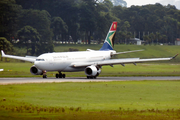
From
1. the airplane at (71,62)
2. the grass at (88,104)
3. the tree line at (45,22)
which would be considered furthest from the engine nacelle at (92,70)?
the tree line at (45,22)

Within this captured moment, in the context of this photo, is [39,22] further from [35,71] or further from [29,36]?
[35,71]

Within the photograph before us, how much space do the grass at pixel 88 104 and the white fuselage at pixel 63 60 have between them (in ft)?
55.6

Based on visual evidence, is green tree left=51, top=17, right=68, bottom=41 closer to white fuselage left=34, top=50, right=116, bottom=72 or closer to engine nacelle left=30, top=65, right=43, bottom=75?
white fuselage left=34, top=50, right=116, bottom=72

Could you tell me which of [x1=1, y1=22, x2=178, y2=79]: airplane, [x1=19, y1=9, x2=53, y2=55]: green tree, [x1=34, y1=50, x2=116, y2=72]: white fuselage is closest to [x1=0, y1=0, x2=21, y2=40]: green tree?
[x1=19, y1=9, x2=53, y2=55]: green tree

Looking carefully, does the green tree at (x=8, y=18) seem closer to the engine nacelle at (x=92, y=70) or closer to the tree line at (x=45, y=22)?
the tree line at (x=45, y=22)

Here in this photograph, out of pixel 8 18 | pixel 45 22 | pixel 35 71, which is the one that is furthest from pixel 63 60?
pixel 45 22

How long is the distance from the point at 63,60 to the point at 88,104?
29.4m

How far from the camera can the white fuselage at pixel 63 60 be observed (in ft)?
174

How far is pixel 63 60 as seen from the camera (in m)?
55.3

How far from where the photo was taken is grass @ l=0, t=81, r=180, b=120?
22.3 metres

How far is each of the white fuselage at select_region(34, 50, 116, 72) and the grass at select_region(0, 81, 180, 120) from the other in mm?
16952

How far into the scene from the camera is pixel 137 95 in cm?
3192

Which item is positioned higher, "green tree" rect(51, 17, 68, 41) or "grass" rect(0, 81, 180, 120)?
"green tree" rect(51, 17, 68, 41)

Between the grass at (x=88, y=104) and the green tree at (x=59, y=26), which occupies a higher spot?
the green tree at (x=59, y=26)
